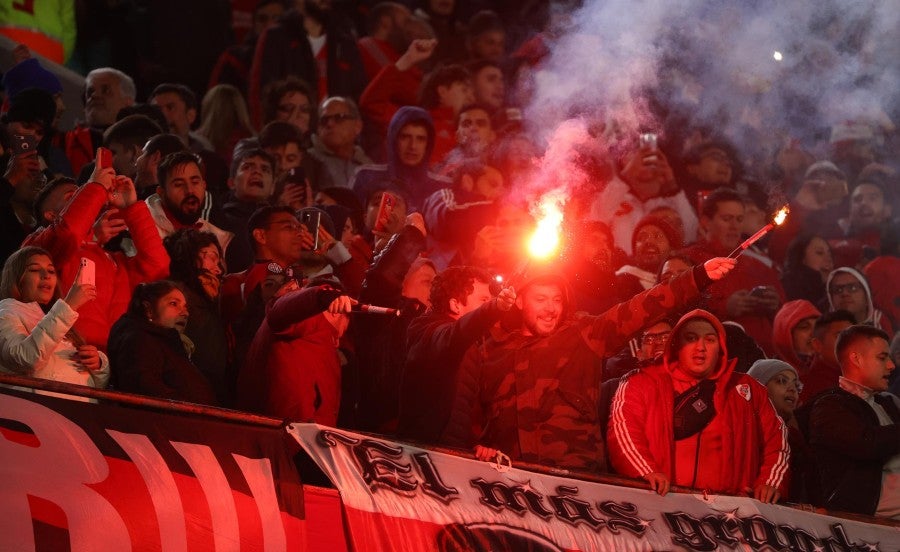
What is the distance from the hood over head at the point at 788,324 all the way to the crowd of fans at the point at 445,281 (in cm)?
2

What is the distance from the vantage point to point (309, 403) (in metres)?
7.28

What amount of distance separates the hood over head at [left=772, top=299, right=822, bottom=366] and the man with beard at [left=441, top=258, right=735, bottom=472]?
2775mm

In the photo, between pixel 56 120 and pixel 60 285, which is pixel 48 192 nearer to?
pixel 60 285

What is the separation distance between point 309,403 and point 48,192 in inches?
84.9

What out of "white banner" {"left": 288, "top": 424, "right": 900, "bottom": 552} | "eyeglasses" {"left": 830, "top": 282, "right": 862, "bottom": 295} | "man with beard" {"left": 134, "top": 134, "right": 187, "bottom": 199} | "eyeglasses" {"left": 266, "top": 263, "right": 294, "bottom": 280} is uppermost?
"eyeglasses" {"left": 830, "top": 282, "right": 862, "bottom": 295}

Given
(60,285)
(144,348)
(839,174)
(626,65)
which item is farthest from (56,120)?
(839,174)

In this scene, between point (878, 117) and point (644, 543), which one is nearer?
point (644, 543)

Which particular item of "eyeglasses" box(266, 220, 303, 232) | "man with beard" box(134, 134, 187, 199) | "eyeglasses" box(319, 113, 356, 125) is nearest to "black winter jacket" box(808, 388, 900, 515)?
"eyeglasses" box(266, 220, 303, 232)

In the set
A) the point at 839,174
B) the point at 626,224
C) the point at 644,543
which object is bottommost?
the point at 644,543

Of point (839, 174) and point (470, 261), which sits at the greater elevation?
point (839, 174)

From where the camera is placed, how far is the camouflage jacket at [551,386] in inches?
286

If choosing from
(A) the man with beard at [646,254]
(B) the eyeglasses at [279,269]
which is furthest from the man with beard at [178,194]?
(A) the man with beard at [646,254]

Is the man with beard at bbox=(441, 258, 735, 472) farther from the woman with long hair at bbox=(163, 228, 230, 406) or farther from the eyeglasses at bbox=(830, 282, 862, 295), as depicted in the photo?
the eyeglasses at bbox=(830, 282, 862, 295)

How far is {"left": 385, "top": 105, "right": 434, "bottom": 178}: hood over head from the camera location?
11.2m
